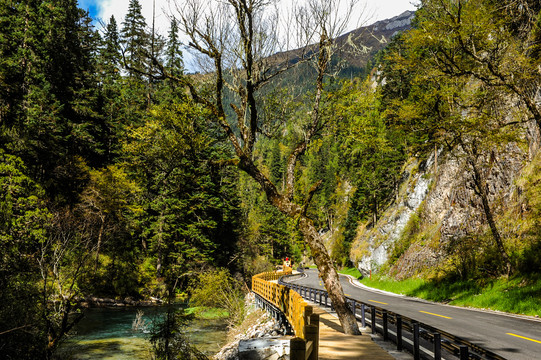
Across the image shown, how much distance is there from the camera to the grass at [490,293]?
526 inches

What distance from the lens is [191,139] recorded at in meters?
11.2

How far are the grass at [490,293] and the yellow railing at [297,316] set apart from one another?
30.3 ft

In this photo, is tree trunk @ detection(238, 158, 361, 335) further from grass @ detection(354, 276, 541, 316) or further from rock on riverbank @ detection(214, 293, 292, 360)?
grass @ detection(354, 276, 541, 316)

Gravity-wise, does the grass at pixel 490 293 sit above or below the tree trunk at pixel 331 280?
below

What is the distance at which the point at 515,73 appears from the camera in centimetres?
1140

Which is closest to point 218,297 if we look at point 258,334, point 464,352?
point 258,334

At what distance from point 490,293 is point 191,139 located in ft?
50.3

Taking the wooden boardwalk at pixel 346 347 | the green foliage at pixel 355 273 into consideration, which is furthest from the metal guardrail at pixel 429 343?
the green foliage at pixel 355 273

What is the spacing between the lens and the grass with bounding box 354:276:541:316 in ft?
43.8

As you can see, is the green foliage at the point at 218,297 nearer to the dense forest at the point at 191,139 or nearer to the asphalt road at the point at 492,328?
the dense forest at the point at 191,139

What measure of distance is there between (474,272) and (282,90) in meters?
14.5

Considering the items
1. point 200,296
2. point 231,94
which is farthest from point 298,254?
point 231,94

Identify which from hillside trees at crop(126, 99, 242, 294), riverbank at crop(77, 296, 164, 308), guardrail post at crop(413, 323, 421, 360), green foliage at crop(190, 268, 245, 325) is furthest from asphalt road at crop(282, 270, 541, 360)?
riverbank at crop(77, 296, 164, 308)

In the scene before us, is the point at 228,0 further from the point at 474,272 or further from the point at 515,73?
the point at 474,272
